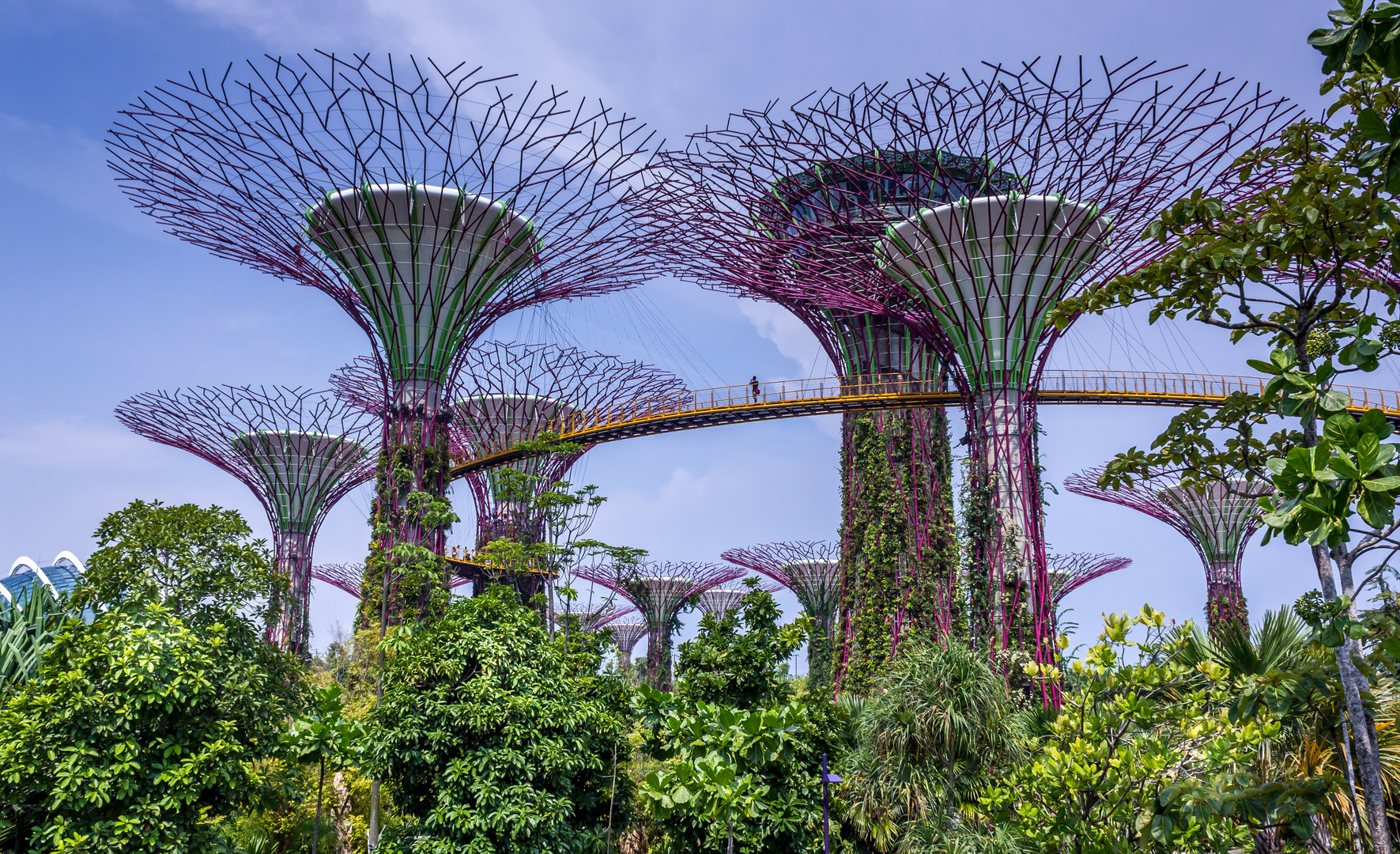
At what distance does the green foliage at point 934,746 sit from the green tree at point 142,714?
24.4 feet

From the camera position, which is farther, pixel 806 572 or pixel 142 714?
pixel 806 572

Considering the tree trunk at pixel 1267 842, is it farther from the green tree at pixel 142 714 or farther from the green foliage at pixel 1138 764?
the green tree at pixel 142 714

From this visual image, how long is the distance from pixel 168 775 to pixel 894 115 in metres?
14.2

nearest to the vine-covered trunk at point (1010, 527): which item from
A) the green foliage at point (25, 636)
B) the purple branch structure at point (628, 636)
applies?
the green foliage at point (25, 636)

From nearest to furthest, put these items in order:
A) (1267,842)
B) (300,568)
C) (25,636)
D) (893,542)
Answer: (1267,842)
(25,636)
(893,542)
(300,568)

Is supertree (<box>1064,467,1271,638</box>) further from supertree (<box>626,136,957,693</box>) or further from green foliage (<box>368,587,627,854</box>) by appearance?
green foliage (<box>368,587,627,854</box>)

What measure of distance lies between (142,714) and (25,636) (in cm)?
466

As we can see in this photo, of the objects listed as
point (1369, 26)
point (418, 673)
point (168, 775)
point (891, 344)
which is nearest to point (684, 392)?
point (891, 344)

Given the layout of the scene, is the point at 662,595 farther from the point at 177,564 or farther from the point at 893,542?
the point at 177,564

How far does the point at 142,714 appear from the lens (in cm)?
1033

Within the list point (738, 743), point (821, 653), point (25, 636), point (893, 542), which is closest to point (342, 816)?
point (25, 636)

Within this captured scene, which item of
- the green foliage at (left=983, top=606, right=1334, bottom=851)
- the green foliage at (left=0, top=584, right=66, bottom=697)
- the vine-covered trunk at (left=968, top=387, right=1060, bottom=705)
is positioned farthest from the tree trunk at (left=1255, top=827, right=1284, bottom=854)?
the green foliage at (left=0, top=584, right=66, bottom=697)

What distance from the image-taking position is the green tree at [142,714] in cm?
989

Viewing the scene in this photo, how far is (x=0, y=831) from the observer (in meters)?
10.1
